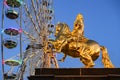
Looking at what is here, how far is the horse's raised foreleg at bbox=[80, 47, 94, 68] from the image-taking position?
15580mm

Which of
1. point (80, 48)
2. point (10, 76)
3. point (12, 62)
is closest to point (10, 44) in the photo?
point (12, 62)

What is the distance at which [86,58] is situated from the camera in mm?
15633

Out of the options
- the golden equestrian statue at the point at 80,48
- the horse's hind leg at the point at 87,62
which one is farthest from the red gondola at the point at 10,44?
the horse's hind leg at the point at 87,62

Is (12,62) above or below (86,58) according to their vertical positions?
below

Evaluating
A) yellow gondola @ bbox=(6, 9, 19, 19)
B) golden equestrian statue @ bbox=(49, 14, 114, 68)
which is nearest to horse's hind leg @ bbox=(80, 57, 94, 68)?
golden equestrian statue @ bbox=(49, 14, 114, 68)

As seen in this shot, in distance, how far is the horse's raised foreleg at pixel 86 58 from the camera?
1558 centimetres

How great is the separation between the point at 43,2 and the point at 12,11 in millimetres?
3509

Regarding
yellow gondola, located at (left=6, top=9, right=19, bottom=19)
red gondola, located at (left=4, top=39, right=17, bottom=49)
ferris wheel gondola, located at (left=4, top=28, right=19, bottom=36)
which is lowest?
red gondola, located at (left=4, top=39, right=17, bottom=49)

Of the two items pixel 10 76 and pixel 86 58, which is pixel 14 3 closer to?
pixel 10 76

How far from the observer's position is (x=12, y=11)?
946 inches

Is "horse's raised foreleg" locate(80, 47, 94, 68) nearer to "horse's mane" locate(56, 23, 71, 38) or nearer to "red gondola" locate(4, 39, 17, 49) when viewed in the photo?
"horse's mane" locate(56, 23, 71, 38)

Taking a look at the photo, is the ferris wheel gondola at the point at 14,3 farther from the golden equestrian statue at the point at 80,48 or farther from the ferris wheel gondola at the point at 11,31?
the golden equestrian statue at the point at 80,48

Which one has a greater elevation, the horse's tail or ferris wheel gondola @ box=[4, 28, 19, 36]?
ferris wheel gondola @ box=[4, 28, 19, 36]

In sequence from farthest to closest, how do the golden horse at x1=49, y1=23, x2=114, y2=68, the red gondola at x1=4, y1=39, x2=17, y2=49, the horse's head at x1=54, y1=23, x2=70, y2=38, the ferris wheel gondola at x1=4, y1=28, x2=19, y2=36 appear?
the ferris wheel gondola at x1=4, y1=28, x2=19, y2=36
the red gondola at x1=4, y1=39, x2=17, y2=49
the horse's head at x1=54, y1=23, x2=70, y2=38
the golden horse at x1=49, y1=23, x2=114, y2=68
